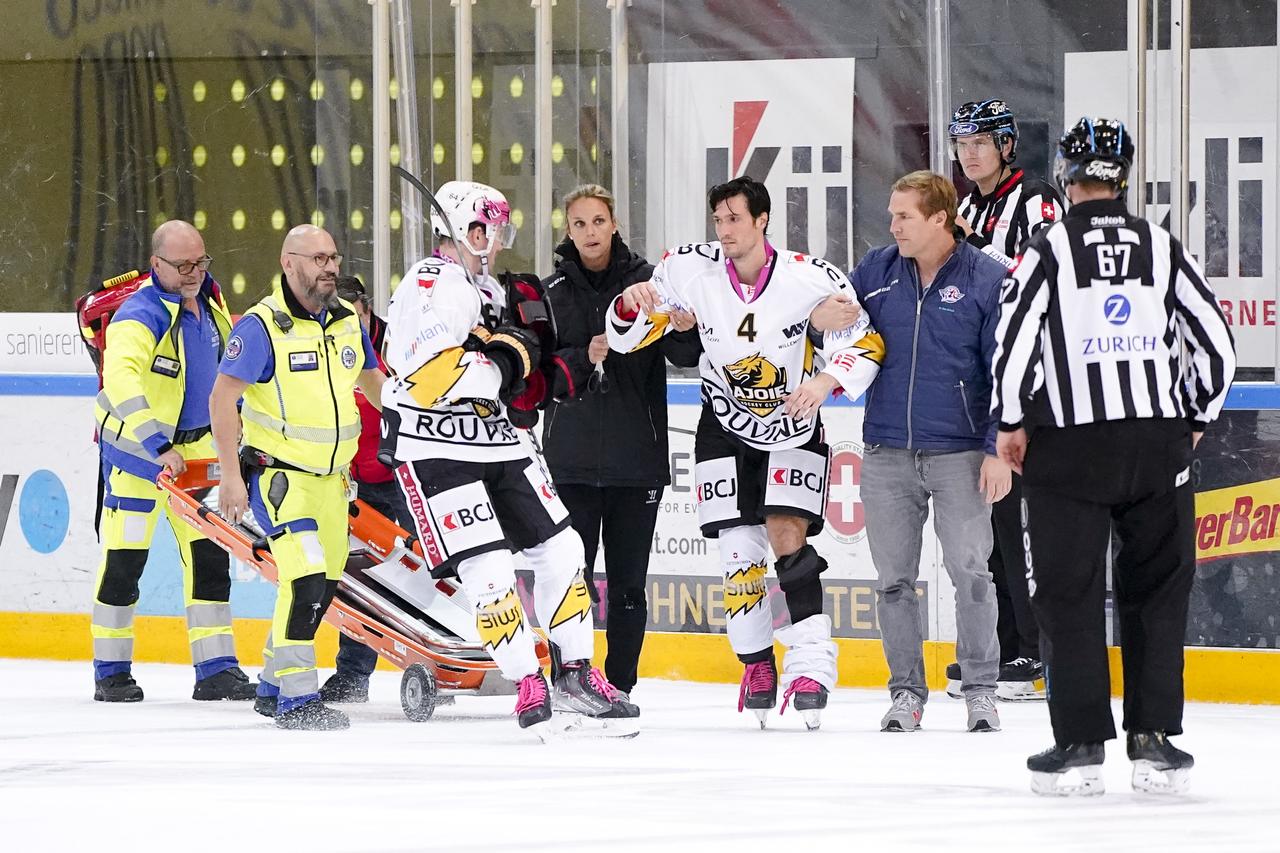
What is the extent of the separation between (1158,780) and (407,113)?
4.38 metres

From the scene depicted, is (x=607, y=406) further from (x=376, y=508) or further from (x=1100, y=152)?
(x=1100, y=152)

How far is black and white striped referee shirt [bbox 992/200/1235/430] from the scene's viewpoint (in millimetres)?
3904

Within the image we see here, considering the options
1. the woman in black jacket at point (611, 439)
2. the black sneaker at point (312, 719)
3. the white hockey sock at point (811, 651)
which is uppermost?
the woman in black jacket at point (611, 439)

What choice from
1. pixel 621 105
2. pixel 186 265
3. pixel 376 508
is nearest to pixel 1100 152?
pixel 376 508

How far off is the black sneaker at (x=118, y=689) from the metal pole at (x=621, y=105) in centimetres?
236

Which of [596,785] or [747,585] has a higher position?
[747,585]

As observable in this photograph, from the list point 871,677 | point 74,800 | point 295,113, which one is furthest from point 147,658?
point 74,800

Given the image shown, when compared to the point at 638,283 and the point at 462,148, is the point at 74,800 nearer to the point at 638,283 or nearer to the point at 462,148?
the point at 638,283

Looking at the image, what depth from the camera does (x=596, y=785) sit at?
423 centimetres

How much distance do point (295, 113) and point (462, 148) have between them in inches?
32.8

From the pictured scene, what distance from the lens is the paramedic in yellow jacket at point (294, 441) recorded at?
206 inches

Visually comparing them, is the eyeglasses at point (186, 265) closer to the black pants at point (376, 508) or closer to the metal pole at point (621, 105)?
the black pants at point (376, 508)

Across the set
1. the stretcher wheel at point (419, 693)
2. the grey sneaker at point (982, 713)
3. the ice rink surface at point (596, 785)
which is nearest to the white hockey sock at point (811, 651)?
the ice rink surface at point (596, 785)

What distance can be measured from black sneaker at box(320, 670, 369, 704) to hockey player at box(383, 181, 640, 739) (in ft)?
3.68
